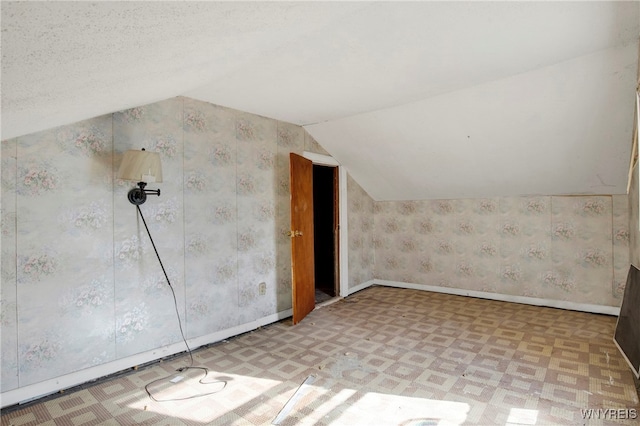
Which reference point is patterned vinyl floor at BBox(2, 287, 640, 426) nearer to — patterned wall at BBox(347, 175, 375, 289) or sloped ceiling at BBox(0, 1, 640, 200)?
patterned wall at BBox(347, 175, 375, 289)

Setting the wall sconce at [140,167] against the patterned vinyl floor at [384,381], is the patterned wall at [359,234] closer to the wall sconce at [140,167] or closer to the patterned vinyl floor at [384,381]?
the patterned vinyl floor at [384,381]

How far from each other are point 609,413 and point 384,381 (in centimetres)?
141

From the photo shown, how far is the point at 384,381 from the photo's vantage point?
102 inches

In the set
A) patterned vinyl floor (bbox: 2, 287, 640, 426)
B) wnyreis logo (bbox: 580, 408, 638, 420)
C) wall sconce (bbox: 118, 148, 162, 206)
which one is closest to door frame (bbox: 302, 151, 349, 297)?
patterned vinyl floor (bbox: 2, 287, 640, 426)

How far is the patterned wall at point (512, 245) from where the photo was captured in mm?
4090

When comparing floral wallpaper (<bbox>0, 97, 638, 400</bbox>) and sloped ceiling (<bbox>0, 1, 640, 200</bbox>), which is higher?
sloped ceiling (<bbox>0, 1, 640, 200</bbox>)

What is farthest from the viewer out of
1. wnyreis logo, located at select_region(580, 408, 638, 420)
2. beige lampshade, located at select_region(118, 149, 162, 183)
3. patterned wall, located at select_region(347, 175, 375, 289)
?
patterned wall, located at select_region(347, 175, 375, 289)

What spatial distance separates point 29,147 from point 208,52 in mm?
1659

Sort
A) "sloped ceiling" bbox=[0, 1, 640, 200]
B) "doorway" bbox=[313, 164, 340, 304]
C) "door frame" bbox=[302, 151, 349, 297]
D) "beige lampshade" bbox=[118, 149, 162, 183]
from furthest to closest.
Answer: "doorway" bbox=[313, 164, 340, 304] < "door frame" bbox=[302, 151, 349, 297] < "beige lampshade" bbox=[118, 149, 162, 183] < "sloped ceiling" bbox=[0, 1, 640, 200]

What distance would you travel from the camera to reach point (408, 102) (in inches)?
140

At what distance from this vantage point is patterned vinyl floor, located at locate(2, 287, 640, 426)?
85.3 inches

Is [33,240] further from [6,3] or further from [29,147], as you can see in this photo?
[6,3]

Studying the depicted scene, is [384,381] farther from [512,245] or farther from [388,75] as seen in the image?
[512,245]

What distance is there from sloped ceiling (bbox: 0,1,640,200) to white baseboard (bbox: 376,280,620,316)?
142 centimetres
